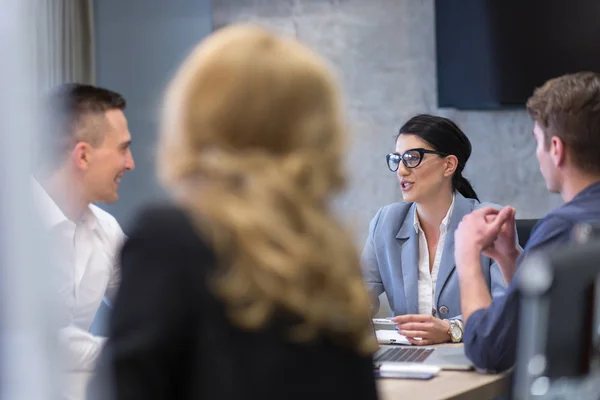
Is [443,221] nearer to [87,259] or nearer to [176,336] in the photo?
[87,259]

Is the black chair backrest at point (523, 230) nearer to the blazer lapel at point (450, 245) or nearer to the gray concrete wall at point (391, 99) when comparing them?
the blazer lapel at point (450, 245)

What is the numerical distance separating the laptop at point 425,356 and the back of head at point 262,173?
3.33 ft

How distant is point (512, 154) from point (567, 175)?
237cm

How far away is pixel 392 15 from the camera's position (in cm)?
448

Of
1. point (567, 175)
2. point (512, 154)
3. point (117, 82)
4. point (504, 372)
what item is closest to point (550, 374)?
point (504, 372)

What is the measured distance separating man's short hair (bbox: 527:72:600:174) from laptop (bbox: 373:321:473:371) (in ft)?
1.78

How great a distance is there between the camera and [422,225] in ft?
10.2

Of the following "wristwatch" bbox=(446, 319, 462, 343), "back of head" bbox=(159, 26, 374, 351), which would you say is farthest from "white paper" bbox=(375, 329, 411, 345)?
"back of head" bbox=(159, 26, 374, 351)

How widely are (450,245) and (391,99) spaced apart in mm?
1656

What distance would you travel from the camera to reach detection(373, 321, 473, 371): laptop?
6.84 ft

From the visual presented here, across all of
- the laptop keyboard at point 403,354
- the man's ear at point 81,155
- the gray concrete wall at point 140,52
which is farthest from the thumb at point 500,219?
the gray concrete wall at point 140,52

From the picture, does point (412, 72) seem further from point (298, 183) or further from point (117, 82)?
point (298, 183)

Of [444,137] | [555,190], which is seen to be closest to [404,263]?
[444,137]

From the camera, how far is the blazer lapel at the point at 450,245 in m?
2.88
